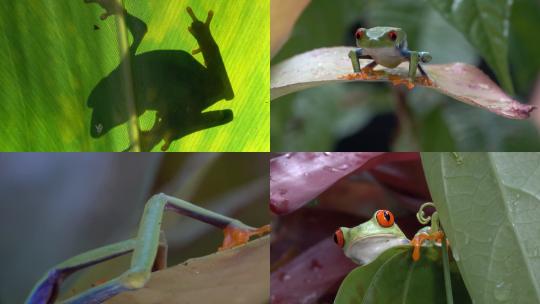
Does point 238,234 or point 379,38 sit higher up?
point 379,38

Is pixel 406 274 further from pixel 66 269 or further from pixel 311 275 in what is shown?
pixel 66 269

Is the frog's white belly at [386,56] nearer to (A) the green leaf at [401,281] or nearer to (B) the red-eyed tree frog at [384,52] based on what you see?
(B) the red-eyed tree frog at [384,52]

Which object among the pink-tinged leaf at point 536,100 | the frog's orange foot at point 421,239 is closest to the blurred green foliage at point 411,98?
the pink-tinged leaf at point 536,100

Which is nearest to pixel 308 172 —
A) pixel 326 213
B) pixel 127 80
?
pixel 326 213

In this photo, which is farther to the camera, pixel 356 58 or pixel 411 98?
pixel 411 98

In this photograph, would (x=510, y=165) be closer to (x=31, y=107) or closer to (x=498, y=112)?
(x=498, y=112)

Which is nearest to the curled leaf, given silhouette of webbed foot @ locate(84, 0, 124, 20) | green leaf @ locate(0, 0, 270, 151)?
green leaf @ locate(0, 0, 270, 151)
